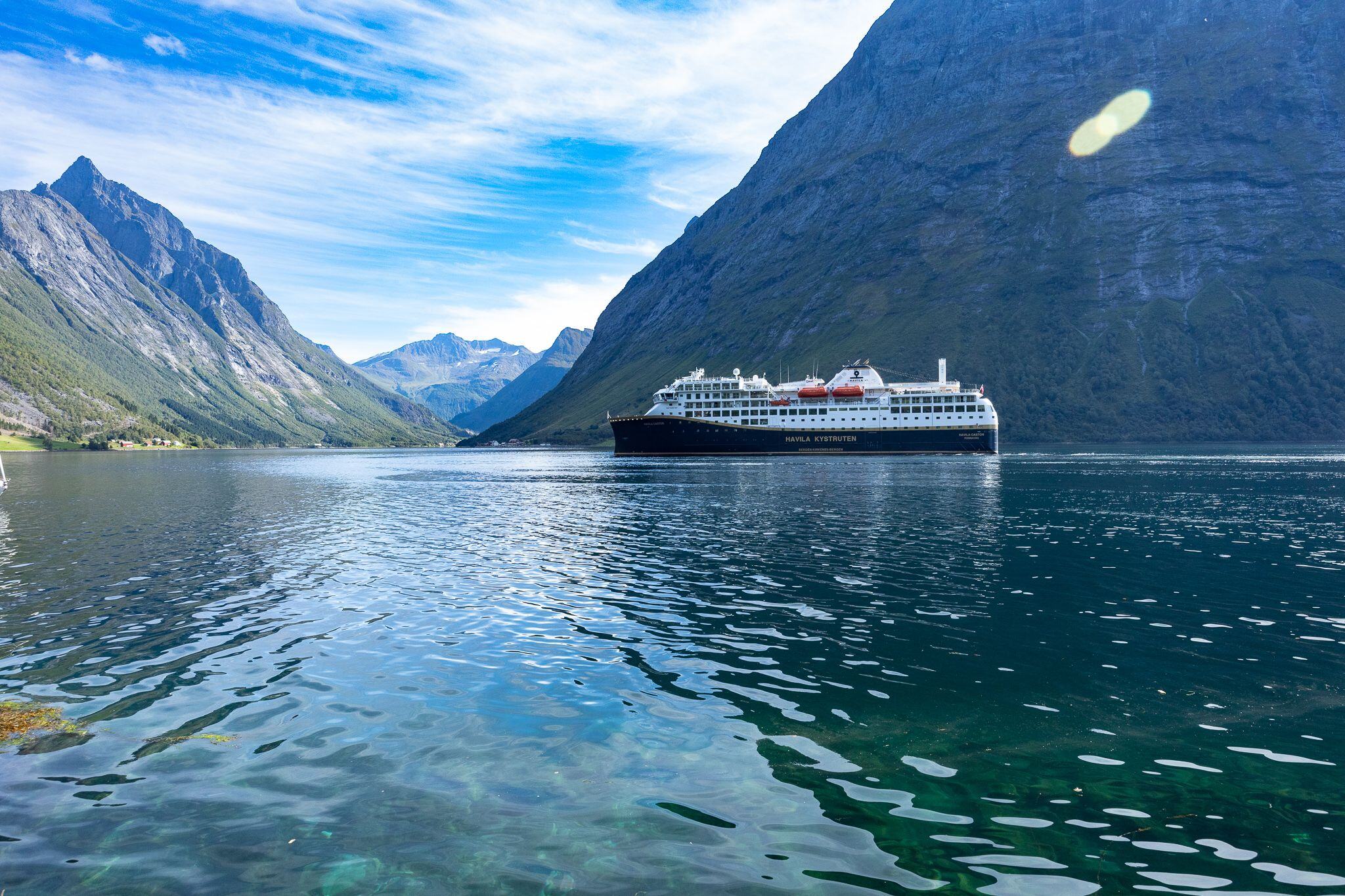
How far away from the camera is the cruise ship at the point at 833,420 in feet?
534

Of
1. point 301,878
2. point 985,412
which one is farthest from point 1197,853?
A: point 985,412

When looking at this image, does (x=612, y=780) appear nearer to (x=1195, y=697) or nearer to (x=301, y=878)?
(x=301, y=878)

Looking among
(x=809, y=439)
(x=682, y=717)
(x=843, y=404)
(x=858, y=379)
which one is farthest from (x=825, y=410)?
(x=682, y=717)

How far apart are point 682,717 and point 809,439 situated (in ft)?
499

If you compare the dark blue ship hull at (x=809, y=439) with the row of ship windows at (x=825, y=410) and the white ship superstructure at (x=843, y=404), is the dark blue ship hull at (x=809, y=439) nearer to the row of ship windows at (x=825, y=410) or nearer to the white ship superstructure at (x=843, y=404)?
the white ship superstructure at (x=843, y=404)

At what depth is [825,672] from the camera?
18625 mm

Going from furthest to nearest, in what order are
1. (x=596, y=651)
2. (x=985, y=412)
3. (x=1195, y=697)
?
1. (x=985, y=412)
2. (x=596, y=651)
3. (x=1195, y=697)

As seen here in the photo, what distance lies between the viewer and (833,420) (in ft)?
544

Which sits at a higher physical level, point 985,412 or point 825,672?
point 985,412

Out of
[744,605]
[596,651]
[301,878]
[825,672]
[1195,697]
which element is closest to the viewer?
[301,878]

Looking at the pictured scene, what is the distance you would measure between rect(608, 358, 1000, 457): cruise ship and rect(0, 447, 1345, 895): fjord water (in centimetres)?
12422

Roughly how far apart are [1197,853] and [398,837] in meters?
11.3

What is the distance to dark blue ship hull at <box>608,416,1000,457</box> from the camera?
530ft

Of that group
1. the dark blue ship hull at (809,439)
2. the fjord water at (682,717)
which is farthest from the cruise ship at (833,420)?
the fjord water at (682,717)
